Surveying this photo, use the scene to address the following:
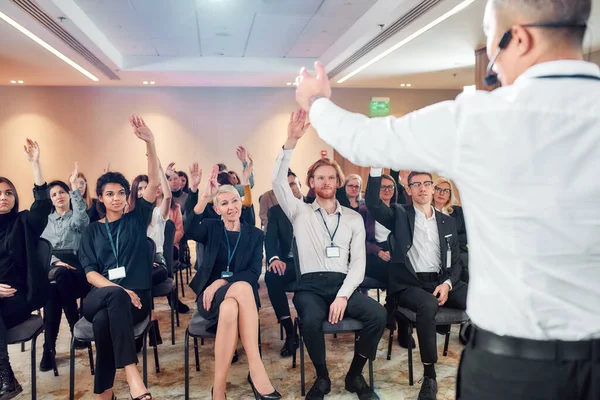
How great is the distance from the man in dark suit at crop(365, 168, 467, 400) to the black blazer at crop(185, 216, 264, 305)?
85 centimetres

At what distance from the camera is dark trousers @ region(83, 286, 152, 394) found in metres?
2.54

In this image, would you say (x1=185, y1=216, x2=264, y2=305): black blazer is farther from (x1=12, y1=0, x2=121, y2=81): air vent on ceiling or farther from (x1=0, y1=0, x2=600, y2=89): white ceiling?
(x1=12, y1=0, x2=121, y2=81): air vent on ceiling

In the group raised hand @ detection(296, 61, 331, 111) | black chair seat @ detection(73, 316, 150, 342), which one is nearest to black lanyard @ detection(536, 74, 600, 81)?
raised hand @ detection(296, 61, 331, 111)

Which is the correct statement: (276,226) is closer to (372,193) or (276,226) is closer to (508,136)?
(372,193)

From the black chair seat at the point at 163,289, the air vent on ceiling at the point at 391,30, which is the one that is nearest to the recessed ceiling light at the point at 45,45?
the black chair seat at the point at 163,289

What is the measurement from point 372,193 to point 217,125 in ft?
24.5

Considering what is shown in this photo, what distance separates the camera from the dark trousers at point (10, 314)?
263cm

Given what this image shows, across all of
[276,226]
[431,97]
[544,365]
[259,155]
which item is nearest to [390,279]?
[276,226]

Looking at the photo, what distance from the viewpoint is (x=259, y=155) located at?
10180 mm

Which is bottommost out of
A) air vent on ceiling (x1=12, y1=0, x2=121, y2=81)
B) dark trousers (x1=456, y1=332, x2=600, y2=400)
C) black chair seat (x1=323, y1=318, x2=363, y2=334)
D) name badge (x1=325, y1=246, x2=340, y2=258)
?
black chair seat (x1=323, y1=318, x2=363, y2=334)

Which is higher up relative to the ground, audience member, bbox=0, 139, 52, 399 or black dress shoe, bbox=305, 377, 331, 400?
audience member, bbox=0, 139, 52, 399

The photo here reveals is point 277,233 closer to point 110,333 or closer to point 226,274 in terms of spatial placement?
point 226,274

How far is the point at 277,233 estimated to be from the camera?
3674 mm

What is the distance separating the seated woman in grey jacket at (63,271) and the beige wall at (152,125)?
19.4 feet
